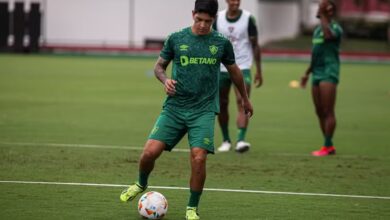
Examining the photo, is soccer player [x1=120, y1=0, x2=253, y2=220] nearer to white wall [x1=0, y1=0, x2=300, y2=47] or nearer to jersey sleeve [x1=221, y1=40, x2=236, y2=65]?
jersey sleeve [x1=221, y1=40, x2=236, y2=65]

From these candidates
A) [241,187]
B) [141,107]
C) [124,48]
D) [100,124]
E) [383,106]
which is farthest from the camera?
[124,48]

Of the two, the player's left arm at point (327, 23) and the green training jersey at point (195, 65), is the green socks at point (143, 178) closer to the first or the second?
the green training jersey at point (195, 65)

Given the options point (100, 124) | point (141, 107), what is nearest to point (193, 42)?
point (100, 124)

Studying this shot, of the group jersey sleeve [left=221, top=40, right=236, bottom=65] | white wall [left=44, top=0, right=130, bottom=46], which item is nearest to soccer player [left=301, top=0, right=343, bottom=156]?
jersey sleeve [left=221, top=40, right=236, bottom=65]

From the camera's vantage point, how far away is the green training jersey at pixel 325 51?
15.0 metres

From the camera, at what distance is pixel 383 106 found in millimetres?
24750

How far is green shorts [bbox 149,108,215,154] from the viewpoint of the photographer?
959cm

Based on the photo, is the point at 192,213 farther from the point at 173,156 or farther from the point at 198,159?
the point at 173,156

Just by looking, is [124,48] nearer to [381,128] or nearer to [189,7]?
[189,7]

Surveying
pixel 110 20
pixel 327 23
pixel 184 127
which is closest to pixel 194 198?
pixel 184 127

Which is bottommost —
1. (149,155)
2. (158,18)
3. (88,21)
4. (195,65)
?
(88,21)

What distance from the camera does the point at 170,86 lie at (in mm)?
9531

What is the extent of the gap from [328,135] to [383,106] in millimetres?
10003

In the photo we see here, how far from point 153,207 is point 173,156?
5.19m
